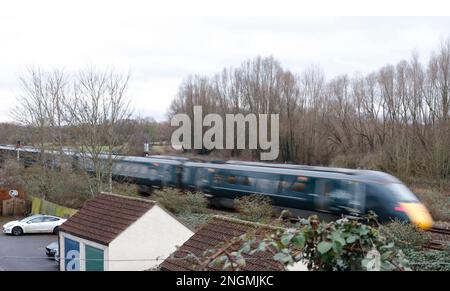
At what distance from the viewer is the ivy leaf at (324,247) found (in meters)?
2.63

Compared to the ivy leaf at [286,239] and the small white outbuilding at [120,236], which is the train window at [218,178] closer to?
the small white outbuilding at [120,236]

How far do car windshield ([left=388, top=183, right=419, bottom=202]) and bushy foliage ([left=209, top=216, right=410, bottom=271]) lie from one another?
1375cm

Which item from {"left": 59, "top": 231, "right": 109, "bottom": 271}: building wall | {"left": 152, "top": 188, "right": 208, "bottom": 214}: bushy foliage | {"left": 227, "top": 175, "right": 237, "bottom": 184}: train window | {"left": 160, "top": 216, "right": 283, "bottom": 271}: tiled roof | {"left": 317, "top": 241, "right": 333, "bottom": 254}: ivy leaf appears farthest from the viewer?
{"left": 152, "top": 188, "right": 208, "bottom": 214}: bushy foliage

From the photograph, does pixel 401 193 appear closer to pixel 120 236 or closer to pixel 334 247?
pixel 120 236

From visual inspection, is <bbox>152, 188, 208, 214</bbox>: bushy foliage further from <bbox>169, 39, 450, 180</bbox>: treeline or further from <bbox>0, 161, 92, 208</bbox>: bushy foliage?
<bbox>169, 39, 450, 180</bbox>: treeline

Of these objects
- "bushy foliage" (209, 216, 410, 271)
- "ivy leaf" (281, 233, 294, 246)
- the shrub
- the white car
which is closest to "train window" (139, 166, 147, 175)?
the white car

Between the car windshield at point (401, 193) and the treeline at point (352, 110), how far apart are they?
15.9 meters

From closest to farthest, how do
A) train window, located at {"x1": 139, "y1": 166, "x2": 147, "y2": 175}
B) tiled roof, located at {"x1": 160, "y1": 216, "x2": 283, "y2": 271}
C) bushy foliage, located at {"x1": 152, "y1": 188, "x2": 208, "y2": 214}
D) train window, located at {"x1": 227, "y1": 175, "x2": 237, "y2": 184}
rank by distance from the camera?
tiled roof, located at {"x1": 160, "y1": 216, "x2": 283, "y2": 271} → train window, located at {"x1": 227, "y1": 175, "x2": 237, "y2": 184} → bushy foliage, located at {"x1": 152, "y1": 188, "x2": 208, "y2": 214} → train window, located at {"x1": 139, "y1": 166, "x2": 147, "y2": 175}

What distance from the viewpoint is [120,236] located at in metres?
10.7

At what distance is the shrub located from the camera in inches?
707

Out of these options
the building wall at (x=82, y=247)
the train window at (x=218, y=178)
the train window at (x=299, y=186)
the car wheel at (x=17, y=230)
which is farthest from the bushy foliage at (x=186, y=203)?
the building wall at (x=82, y=247)

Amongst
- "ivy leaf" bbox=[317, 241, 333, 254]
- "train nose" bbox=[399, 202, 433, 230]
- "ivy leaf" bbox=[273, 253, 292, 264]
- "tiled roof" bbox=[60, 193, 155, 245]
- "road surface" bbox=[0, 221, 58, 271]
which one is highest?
"ivy leaf" bbox=[317, 241, 333, 254]
